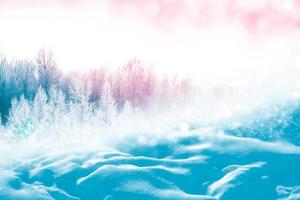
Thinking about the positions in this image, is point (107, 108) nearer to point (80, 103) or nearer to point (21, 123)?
point (80, 103)

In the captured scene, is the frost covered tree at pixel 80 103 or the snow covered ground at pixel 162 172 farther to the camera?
the frost covered tree at pixel 80 103

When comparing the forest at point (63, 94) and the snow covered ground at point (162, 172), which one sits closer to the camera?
the snow covered ground at point (162, 172)

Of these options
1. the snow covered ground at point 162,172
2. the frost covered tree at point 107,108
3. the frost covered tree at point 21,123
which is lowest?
the snow covered ground at point 162,172

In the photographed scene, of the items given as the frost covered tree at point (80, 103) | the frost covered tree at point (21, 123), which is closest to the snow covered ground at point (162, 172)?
the frost covered tree at point (21, 123)

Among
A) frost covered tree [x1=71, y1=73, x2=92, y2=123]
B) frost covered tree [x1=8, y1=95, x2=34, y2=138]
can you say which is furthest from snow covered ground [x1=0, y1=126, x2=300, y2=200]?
frost covered tree [x1=71, y1=73, x2=92, y2=123]

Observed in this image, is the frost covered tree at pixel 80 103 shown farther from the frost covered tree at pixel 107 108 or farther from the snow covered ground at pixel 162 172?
the snow covered ground at pixel 162 172

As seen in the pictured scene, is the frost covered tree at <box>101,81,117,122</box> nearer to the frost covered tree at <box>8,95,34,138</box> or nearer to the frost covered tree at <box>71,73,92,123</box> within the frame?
the frost covered tree at <box>71,73,92,123</box>

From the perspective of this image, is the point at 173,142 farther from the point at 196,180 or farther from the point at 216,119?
the point at 216,119

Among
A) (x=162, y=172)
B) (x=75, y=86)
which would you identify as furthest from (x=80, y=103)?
(x=162, y=172)

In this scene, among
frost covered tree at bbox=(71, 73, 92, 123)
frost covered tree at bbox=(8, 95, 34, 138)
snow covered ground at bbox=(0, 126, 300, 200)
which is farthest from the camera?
frost covered tree at bbox=(71, 73, 92, 123)

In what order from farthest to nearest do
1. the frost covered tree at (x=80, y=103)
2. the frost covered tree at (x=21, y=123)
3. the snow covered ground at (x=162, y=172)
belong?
1. the frost covered tree at (x=80, y=103)
2. the frost covered tree at (x=21, y=123)
3. the snow covered ground at (x=162, y=172)

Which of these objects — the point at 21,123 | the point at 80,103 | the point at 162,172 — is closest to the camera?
the point at 162,172

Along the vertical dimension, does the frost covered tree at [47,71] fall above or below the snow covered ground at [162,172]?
above

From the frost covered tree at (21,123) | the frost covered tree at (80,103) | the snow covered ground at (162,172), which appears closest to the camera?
the snow covered ground at (162,172)
